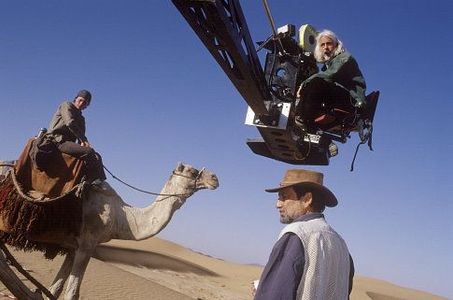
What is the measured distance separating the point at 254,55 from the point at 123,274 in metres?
9.15

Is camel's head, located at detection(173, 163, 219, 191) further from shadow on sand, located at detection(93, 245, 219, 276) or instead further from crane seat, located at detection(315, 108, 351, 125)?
shadow on sand, located at detection(93, 245, 219, 276)

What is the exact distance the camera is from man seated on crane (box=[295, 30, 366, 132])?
4.45 m

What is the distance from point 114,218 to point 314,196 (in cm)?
456

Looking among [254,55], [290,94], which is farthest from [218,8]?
[290,94]

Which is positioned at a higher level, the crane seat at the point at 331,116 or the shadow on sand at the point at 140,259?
the crane seat at the point at 331,116

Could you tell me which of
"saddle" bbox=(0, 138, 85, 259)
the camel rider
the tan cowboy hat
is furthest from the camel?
the tan cowboy hat

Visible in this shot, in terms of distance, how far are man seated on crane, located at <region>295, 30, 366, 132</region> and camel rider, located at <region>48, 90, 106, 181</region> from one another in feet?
11.7

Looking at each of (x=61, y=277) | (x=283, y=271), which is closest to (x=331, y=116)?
(x=283, y=271)

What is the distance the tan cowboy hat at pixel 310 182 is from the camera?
314 cm

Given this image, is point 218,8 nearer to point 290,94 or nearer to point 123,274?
point 290,94

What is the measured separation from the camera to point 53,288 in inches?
247

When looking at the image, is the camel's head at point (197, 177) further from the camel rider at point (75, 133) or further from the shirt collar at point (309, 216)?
the shirt collar at point (309, 216)

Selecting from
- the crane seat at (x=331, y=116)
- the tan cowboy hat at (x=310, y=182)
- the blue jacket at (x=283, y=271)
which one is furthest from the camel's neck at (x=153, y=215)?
the blue jacket at (x=283, y=271)

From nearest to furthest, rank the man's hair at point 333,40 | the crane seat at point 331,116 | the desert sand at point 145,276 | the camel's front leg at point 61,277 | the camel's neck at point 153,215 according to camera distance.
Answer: the crane seat at point 331,116, the man's hair at point 333,40, the camel's front leg at point 61,277, the camel's neck at point 153,215, the desert sand at point 145,276
